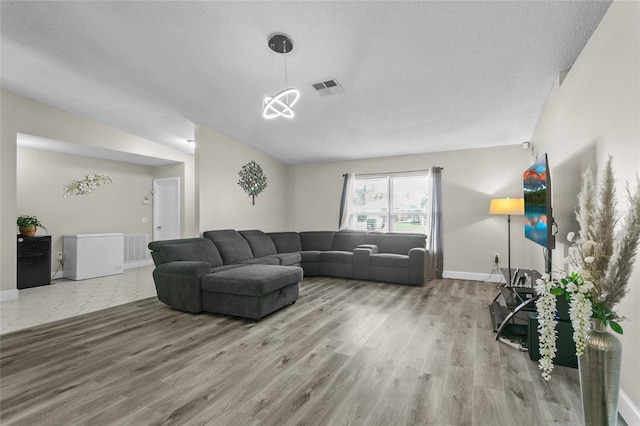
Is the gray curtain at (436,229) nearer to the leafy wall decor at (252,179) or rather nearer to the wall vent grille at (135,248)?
the leafy wall decor at (252,179)

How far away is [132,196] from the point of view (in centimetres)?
668

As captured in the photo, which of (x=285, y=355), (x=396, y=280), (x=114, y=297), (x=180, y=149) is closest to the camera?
(x=285, y=355)

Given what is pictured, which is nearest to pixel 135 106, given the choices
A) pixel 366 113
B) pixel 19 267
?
pixel 19 267

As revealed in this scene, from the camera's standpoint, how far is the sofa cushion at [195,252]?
376cm

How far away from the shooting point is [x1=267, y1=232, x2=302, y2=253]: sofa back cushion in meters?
5.97

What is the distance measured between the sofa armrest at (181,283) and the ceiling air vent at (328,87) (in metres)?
2.56

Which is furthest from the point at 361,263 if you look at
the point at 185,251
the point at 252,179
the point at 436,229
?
the point at 185,251

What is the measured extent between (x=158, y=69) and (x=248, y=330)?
3.16 m

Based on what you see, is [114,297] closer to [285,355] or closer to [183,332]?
[183,332]

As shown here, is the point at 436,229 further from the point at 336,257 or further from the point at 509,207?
the point at 336,257

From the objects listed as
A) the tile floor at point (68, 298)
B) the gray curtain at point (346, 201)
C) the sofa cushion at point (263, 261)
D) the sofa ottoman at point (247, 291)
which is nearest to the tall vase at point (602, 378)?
the sofa ottoman at point (247, 291)

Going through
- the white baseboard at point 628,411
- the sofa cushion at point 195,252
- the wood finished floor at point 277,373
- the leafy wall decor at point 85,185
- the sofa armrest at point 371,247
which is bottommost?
the wood finished floor at point 277,373

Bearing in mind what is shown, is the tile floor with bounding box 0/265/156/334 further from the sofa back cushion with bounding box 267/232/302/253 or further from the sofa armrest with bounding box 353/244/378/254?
the sofa armrest with bounding box 353/244/378/254

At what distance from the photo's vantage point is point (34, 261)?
479 cm
